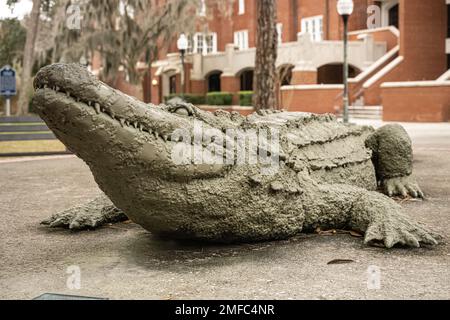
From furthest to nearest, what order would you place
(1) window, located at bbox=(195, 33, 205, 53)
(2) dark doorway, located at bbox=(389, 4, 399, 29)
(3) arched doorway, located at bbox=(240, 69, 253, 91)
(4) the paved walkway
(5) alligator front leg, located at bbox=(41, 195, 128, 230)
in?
(1) window, located at bbox=(195, 33, 205, 53) < (3) arched doorway, located at bbox=(240, 69, 253, 91) < (2) dark doorway, located at bbox=(389, 4, 399, 29) < (5) alligator front leg, located at bbox=(41, 195, 128, 230) < (4) the paved walkway

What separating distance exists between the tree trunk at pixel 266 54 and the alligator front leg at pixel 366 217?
811cm

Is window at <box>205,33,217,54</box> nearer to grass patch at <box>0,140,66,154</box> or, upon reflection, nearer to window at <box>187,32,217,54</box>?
window at <box>187,32,217,54</box>

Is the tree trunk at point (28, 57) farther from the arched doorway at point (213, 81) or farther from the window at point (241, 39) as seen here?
the window at point (241, 39)

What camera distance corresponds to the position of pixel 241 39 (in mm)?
42969

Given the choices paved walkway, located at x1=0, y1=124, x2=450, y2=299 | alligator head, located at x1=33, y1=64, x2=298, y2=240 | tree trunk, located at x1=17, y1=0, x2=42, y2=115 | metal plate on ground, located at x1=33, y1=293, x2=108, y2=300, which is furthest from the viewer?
tree trunk, located at x1=17, y1=0, x2=42, y2=115

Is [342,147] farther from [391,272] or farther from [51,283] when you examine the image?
[51,283]

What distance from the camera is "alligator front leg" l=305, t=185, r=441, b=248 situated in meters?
4.55

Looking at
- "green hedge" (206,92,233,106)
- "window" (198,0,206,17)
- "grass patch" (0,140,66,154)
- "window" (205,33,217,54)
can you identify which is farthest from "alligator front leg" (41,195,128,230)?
"window" (205,33,217,54)

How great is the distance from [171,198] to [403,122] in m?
22.1

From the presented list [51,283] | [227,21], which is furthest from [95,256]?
[227,21]

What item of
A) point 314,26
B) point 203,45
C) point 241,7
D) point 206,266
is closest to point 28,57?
point 314,26

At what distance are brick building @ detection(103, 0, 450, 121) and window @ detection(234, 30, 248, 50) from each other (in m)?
1.42

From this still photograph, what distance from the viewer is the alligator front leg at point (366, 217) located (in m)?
4.55

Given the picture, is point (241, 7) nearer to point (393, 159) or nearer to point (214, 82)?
point (214, 82)
